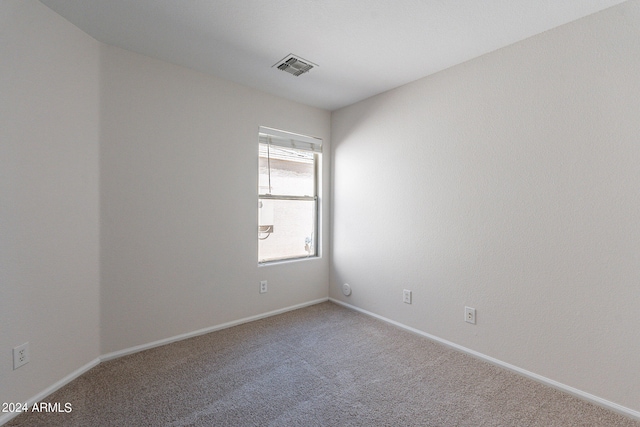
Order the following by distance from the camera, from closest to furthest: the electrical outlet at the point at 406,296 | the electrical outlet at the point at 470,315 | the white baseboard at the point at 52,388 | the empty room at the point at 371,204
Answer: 1. the white baseboard at the point at 52,388
2. the empty room at the point at 371,204
3. the electrical outlet at the point at 470,315
4. the electrical outlet at the point at 406,296

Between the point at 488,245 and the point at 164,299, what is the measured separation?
8.98ft

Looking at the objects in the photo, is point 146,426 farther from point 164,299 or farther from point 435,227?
point 435,227

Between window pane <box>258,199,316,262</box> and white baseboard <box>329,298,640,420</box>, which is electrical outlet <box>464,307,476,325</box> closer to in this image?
white baseboard <box>329,298,640,420</box>

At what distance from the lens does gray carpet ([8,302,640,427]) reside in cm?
156

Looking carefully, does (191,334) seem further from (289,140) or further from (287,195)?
(289,140)

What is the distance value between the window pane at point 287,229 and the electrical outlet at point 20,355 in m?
1.82

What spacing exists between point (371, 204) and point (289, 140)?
120 cm

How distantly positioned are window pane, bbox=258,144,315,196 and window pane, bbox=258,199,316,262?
0.14 m

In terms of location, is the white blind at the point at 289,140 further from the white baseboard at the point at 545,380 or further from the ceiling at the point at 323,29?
A: the white baseboard at the point at 545,380

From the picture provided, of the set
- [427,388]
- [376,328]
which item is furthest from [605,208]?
[376,328]

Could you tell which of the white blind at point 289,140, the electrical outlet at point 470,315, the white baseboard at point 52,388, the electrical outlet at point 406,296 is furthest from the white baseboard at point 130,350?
the white blind at point 289,140

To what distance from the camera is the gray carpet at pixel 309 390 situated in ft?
5.13

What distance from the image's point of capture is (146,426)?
1.49 meters

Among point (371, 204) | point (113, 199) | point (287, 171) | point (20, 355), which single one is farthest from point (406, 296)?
point (20, 355)
